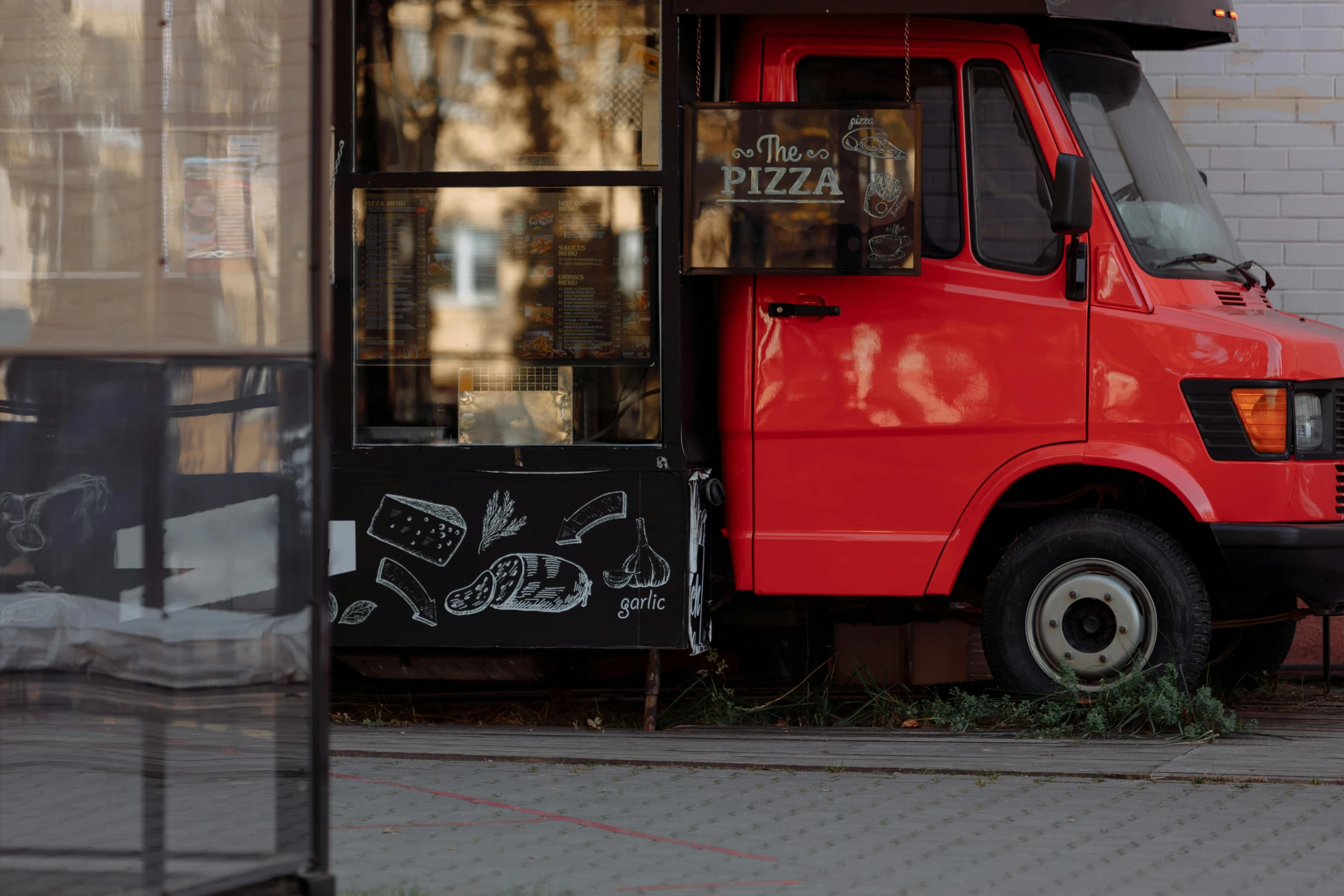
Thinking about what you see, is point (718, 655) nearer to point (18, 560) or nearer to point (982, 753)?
point (982, 753)

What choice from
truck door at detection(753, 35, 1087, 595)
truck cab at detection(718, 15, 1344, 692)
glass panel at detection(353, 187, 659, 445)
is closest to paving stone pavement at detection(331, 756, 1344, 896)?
truck cab at detection(718, 15, 1344, 692)

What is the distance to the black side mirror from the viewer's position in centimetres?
571

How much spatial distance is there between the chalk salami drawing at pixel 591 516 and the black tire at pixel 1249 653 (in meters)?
2.63

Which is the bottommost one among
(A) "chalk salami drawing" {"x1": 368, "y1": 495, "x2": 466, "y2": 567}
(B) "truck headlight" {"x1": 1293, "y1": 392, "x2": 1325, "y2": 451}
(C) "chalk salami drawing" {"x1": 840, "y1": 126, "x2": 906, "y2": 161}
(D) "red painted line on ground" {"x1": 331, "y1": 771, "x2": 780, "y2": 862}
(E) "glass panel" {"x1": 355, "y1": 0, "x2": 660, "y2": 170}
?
(D) "red painted line on ground" {"x1": 331, "y1": 771, "x2": 780, "y2": 862}

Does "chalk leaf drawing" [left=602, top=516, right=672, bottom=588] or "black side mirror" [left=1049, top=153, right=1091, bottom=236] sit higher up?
"black side mirror" [left=1049, top=153, right=1091, bottom=236]

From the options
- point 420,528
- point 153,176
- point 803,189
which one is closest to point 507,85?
point 803,189

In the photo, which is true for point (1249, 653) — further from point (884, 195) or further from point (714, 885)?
point (714, 885)

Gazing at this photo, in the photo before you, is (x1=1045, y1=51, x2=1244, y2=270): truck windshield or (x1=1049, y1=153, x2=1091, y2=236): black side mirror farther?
(x1=1045, y1=51, x2=1244, y2=270): truck windshield

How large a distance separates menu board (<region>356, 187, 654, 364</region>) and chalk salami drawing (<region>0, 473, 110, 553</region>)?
2532 millimetres

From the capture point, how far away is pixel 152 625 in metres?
3.83

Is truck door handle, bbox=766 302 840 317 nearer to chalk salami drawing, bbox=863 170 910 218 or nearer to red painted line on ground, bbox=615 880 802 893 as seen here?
chalk salami drawing, bbox=863 170 910 218

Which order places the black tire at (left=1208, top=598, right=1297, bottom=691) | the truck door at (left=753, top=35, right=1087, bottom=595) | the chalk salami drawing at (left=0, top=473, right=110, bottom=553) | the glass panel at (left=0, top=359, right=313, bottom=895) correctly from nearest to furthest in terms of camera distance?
the glass panel at (left=0, top=359, right=313, bottom=895) < the chalk salami drawing at (left=0, top=473, right=110, bottom=553) < the truck door at (left=753, top=35, right=1087, bottom=595) < the black tire at (left=1208, top=598, right=1297, bottom=691)

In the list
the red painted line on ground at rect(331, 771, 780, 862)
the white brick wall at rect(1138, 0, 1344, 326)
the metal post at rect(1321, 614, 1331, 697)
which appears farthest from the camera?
the white brick wall at rect(1138, 0, 1344, 326)

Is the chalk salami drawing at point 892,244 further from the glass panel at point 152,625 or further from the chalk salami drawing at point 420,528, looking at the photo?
the glass panel at point 152,625
